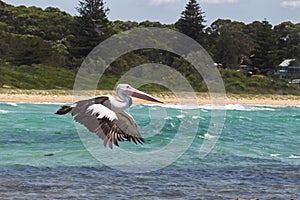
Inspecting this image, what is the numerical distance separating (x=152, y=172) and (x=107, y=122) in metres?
9.90

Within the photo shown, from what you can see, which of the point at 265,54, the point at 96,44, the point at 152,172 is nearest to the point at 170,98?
the point at 96,44

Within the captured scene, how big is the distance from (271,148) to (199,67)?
1643 inches

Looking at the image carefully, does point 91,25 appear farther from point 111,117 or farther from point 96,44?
point 111,117

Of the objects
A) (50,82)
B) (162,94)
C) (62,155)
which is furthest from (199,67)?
(62,155)

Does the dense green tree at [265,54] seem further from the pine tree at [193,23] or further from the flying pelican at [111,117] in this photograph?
the flying pelican at [111,117]

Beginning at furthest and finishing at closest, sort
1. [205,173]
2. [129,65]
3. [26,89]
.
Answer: [129,65]
[26,89]
[205,173]

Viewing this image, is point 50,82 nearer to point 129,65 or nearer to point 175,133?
point 129,65

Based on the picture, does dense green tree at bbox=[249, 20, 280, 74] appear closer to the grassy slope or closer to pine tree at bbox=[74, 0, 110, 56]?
the grassy slope

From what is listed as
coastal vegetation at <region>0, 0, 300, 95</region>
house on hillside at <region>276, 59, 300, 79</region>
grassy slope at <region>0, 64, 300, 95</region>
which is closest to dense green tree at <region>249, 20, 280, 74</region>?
coastal vegetation at <region>0, 0, 300, 95</region>

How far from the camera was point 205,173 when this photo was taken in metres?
19.7

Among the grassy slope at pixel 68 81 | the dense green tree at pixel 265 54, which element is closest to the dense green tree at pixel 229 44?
the dense green tree at pixel 265 54

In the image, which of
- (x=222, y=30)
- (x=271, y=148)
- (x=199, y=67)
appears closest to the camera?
(x=271, y=148)

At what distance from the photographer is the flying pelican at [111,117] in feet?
32.5

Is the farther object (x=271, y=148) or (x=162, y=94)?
(x=162, y=94)
